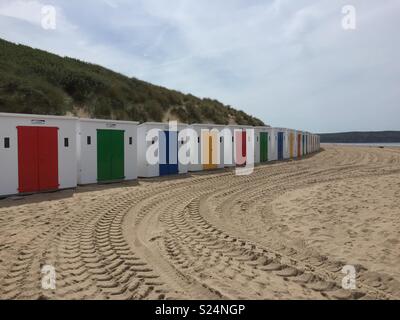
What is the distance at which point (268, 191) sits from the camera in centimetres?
1145

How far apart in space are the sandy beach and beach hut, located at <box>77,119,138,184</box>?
2.60 meters

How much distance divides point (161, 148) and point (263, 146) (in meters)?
9.99

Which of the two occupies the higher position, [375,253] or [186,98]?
[186,98]

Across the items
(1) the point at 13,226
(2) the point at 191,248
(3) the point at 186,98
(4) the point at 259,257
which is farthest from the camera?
(3) the point at 186,98

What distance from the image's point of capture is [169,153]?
1619 centimetres

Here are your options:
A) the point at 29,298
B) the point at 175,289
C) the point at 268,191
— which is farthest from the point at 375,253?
the point at 268,191

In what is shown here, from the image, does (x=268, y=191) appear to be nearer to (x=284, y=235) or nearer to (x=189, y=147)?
(x=284, y=235)

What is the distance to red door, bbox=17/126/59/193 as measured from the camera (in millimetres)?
10727

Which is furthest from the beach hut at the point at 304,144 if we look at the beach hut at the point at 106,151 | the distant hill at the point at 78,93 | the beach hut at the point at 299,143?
the beach hut at the point at 106,151

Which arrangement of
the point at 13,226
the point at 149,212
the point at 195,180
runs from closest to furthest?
the point at 13,226 → the point at 149,212 → the point at 195,180

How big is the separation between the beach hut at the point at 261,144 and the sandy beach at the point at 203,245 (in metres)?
12.3

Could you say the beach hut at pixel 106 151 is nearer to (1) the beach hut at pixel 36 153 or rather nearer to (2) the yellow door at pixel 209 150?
(1) the beach hut at pixel 36 153

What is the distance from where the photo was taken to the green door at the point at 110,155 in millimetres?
13461

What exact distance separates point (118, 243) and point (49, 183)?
6.77 metres
